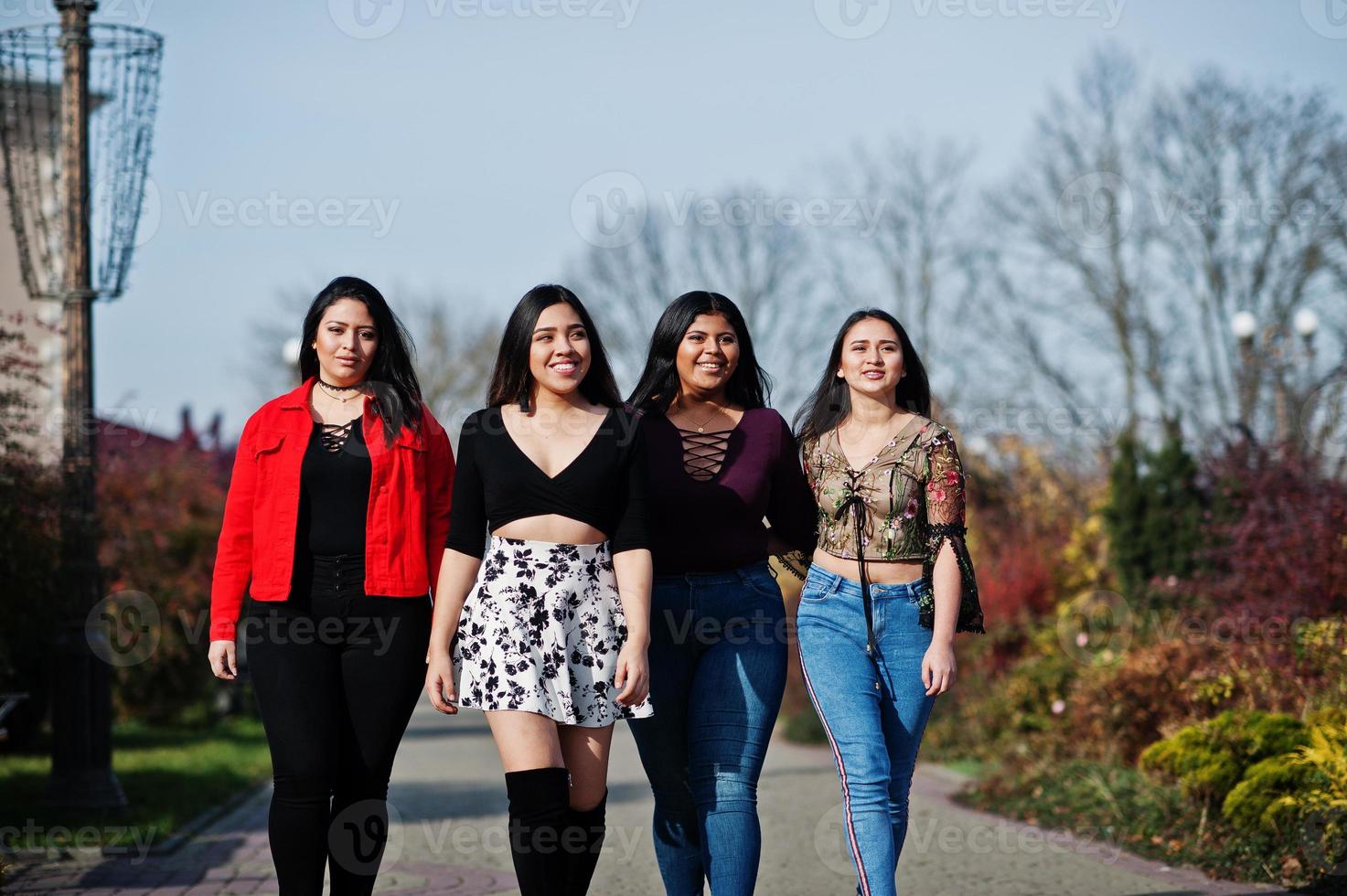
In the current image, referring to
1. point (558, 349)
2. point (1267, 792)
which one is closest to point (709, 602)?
point (558, 349)

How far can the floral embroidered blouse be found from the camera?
4578mm

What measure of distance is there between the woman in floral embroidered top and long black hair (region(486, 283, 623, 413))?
2.65ft

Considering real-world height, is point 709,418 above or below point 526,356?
below

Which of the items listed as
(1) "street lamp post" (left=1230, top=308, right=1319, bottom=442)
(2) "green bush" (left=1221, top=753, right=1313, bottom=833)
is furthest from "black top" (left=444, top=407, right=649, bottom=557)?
(1) "street lamp post" (left=1230, top=308, right=1319, bottom=442)

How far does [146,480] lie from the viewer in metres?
14.2

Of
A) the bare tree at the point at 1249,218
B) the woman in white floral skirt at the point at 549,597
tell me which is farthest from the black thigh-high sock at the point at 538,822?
the bare tree at the point at 1249,218

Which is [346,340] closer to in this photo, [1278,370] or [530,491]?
[530,491]

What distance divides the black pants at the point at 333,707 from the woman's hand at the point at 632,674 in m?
0.65

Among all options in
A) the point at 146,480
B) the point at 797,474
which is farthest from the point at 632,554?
the point at 146,480

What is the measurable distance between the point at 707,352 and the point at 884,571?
0.90m

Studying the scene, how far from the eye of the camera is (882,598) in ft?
14.9

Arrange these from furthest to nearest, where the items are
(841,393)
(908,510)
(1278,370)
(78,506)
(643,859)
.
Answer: (1278,370), (78,506), (643,859), (841,393), (908,510)

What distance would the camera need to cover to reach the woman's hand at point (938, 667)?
14.5 ft

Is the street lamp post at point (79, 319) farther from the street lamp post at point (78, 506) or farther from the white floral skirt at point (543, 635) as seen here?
the white floral skirt at point (543, 635)
